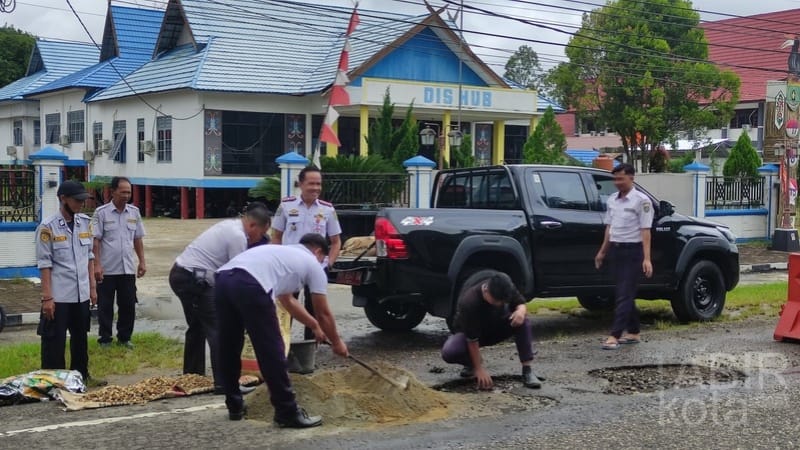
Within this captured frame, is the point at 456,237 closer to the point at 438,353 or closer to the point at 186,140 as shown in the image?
the point at 438,353

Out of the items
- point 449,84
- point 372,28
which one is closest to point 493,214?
point 449,84

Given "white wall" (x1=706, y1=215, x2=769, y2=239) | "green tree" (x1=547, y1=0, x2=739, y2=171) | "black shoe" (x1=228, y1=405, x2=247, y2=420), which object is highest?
"green tree" (x1=547, y1=0, x2=739, y2=171)

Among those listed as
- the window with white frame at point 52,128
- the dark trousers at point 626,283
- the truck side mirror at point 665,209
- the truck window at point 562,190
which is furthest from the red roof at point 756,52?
the dark trousers at point 626,283

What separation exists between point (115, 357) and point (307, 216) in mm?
2303

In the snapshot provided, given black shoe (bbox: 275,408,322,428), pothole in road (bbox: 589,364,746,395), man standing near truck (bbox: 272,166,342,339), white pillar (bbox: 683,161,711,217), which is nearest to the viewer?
black shoe (bbox: 275,408,322,428)

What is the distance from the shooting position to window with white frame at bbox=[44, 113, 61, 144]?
38947 mm

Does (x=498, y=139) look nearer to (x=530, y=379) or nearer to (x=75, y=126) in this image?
(x=75, y=126)

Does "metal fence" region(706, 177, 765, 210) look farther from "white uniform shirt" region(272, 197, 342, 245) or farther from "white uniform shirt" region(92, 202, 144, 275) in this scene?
"white uniform shirt" region(92, 202, 144, 275)

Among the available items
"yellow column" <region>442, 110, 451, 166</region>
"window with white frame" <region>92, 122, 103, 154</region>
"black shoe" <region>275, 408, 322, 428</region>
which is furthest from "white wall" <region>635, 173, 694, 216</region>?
"window with white frame" <region>92, 122, 103, 154</region>

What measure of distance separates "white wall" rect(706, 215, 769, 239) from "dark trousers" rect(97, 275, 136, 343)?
17.0 m

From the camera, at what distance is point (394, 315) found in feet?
33.2

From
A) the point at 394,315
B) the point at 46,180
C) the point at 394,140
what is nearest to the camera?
the point at 394,315

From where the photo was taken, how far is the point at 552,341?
9492 millimetres

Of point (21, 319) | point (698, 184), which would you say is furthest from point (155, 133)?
point (21, 319)
